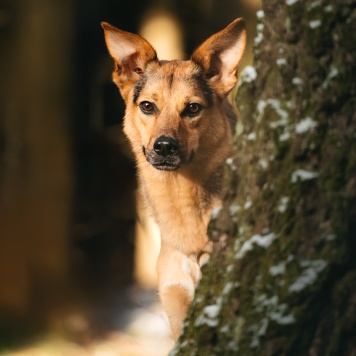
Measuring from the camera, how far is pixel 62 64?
816cm

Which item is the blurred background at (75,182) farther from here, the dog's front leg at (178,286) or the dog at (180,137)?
the dog's front leg at (178,286)

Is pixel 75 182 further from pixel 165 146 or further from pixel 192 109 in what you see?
pixel 165 146

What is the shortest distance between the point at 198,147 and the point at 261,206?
1947mm

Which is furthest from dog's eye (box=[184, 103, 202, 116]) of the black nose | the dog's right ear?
the dog's right ear

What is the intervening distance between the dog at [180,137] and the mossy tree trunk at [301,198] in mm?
1759

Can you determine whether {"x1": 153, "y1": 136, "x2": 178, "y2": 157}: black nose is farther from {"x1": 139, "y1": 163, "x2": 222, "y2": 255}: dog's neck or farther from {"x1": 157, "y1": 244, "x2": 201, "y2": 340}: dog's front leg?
{"x1": 157, "y1": 244, "x2": 201, "y2": 340}: dog's front leg

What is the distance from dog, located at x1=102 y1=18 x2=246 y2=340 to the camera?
15.7ft

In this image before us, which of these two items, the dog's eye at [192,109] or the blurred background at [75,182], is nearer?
the dog's eye at [192,109]

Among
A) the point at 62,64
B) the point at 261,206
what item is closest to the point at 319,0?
the point at 261,206

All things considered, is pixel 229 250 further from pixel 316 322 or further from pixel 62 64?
pixel 62 64

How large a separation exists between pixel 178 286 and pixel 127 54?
1557 mm

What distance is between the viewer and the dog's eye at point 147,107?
16.2ft

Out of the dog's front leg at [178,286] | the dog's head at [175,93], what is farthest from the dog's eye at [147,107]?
the dog's front leg at [178,286]

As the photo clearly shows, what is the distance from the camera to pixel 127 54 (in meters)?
5.08
